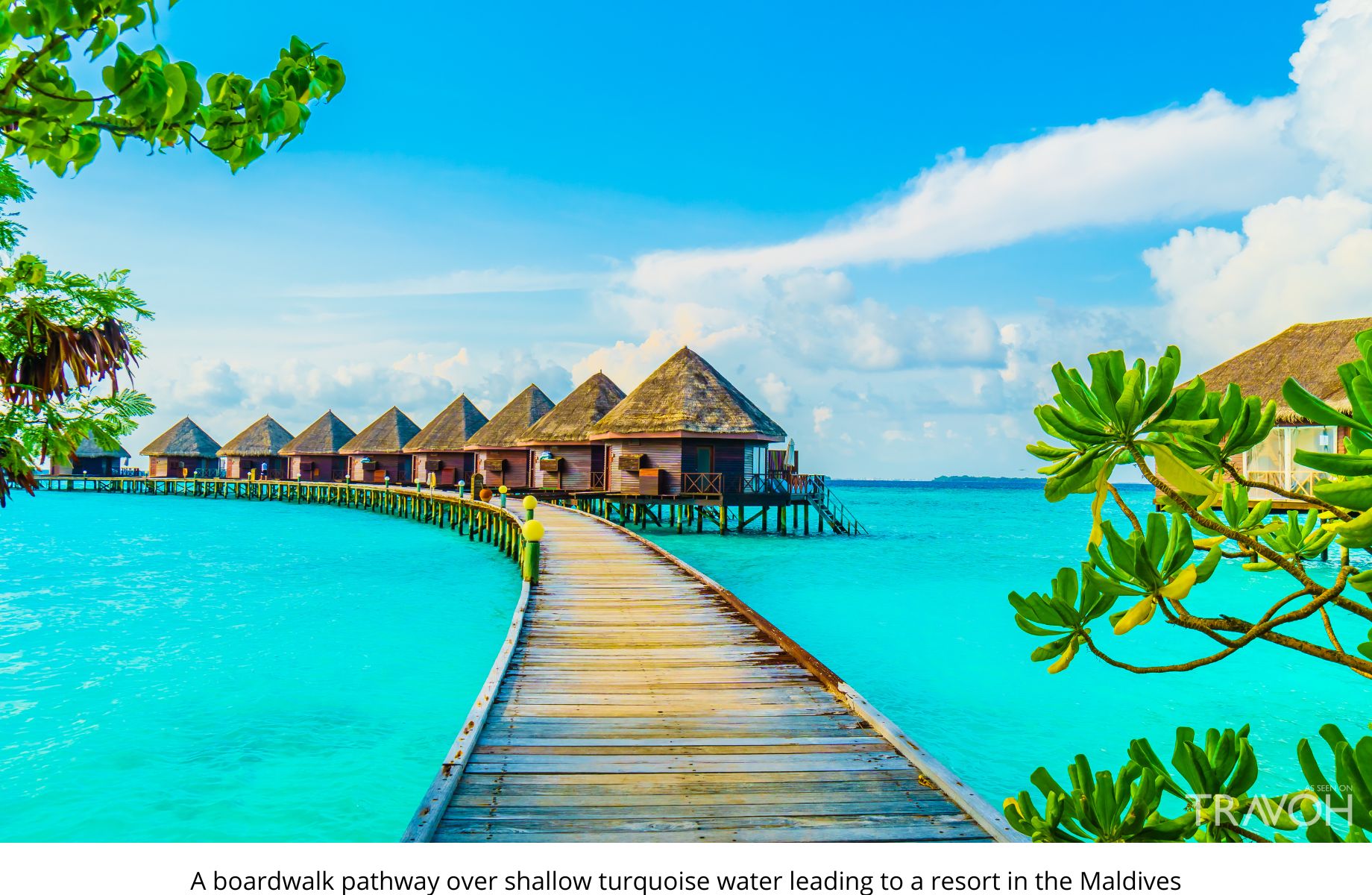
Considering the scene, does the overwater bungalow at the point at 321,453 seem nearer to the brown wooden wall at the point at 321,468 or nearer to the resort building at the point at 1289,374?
the brown wooden wall at the point at 321,468

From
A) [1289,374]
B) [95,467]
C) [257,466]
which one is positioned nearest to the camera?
[1289,374]

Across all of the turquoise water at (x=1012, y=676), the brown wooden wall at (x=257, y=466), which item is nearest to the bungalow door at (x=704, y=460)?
the turquoise water at (x=1012, y=676)

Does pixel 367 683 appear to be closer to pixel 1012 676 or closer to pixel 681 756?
pixel 681 756

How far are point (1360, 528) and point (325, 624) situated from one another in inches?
653

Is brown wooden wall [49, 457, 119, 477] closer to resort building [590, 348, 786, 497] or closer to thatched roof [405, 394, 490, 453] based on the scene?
thatched roof [405, 394, 490, 453]

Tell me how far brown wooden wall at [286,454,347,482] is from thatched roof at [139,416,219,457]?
1393cm

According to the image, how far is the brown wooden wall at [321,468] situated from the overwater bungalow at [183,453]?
42.2 feet

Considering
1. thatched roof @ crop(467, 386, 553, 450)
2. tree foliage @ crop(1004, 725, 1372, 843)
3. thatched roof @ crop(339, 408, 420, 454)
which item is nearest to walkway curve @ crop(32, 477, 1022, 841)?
tree foliage @ crop(1004, 725, 1372, 843)

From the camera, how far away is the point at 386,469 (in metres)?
55.4

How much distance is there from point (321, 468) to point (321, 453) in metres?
1.61

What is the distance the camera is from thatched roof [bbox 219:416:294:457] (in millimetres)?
63344

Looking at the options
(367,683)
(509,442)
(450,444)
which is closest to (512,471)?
(509,442)
